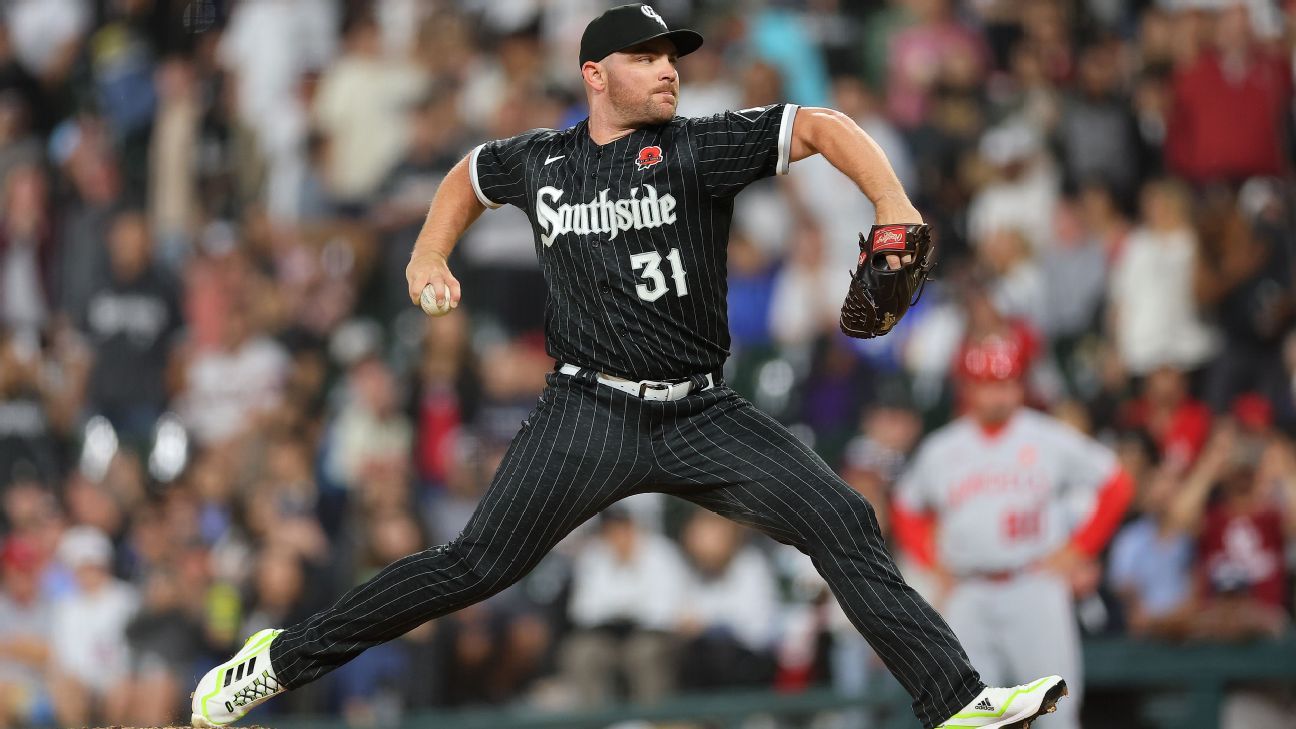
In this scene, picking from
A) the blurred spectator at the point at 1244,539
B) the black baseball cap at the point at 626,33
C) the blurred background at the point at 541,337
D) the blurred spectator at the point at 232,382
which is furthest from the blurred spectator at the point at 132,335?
the black baseball cap at the point at 626,33

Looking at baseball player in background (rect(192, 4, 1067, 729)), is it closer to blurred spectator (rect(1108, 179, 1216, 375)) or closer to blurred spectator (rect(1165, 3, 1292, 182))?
blurred spectator (rect(1108, 179, 1216, 375))

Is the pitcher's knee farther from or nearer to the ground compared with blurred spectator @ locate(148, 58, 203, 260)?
nearer to the ground

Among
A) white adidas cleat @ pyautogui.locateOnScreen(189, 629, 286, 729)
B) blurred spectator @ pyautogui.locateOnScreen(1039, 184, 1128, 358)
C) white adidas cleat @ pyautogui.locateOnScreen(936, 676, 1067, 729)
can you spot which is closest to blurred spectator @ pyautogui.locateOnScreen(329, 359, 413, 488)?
blurred spectator @ pyautogui.locateOnScreen(1039, 184, 1128, 358)

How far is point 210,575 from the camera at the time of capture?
11234 millimetres

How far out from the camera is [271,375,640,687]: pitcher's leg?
17.7 ft

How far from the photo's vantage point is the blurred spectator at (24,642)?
11.4 meters

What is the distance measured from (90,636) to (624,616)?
372 cm

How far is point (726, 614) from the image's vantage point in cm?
1029

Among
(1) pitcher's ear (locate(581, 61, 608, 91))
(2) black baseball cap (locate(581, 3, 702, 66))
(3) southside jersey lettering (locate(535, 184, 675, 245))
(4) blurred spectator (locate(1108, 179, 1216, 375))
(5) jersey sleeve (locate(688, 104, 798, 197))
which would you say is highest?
(2) black baseball cap (locate(581, 3, 702, 66))

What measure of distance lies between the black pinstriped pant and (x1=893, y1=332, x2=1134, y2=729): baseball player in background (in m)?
3.60

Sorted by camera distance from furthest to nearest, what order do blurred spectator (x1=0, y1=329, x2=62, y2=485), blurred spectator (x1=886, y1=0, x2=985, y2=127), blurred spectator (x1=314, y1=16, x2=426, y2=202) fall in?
blurred spectator (x1=314, y1=16, x2=426, y2=202) → blurred spectator (x1=0, y1=329, x2=62, y2=485) → blurred spectator (x1=886, y1=0, x2=985, y2=127)

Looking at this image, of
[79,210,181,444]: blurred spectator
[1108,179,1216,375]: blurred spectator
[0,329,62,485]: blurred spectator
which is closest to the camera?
[1108,179,1216,375]: blurred spectator

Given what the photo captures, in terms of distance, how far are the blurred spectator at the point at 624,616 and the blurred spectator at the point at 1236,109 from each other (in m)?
4.34

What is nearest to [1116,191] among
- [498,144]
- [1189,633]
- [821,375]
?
[821,375]
